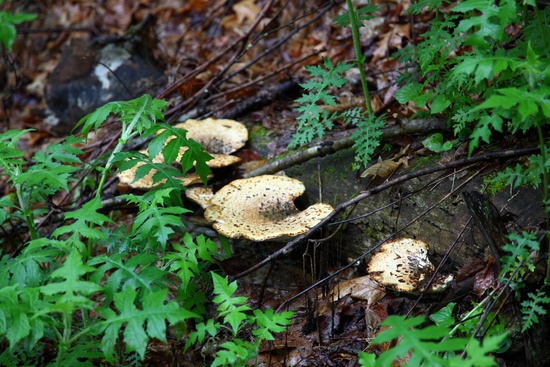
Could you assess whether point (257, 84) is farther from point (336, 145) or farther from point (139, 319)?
point (139, 319)

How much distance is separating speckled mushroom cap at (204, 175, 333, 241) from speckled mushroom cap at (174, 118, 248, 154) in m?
0.74

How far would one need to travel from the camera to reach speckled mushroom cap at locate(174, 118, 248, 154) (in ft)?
16.2

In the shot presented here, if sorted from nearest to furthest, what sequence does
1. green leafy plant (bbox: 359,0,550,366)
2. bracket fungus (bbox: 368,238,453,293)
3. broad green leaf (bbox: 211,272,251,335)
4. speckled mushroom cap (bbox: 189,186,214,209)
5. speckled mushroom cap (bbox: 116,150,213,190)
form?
1. green leafy plant (bbox: 359,0,550,366)
2. broad green leaf (bbox: 211,272,251,335)
3. bracket fungus (bbox: 368,238,453,293)
4. speckled mushroom cap (bbox: 189,186,214,209)
5. speckled mushroom cap (bbox: 116,150,213,190)

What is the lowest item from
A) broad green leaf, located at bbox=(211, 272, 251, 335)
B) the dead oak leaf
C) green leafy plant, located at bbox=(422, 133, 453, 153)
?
green leafy plant, located at bbox=(422, 133, 453, 153)

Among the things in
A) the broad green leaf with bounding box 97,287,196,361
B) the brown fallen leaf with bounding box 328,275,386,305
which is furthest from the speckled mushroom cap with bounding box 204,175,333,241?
the broad green leaf with bounding box 97,287,196,361

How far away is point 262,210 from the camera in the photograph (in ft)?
13.2

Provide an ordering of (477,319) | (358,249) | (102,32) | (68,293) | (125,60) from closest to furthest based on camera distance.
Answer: (68,293) → (477,319) → (358,249) → (125,60) → (102,32)

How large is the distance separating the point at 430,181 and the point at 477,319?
3.78ft

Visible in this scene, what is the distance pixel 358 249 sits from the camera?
4.02 meters

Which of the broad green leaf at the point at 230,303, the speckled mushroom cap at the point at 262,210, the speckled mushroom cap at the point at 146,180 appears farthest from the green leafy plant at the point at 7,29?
the speckled mushroom cap at the point at 146,180

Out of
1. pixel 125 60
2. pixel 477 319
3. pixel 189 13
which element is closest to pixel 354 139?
pixel 477 319

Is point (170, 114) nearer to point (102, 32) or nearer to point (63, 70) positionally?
point (63, 70)

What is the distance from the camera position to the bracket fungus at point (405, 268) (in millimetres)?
Answer: 3209

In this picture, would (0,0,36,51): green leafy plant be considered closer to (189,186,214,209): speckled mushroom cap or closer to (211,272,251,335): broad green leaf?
(211,272,251,335): broad green leaf
